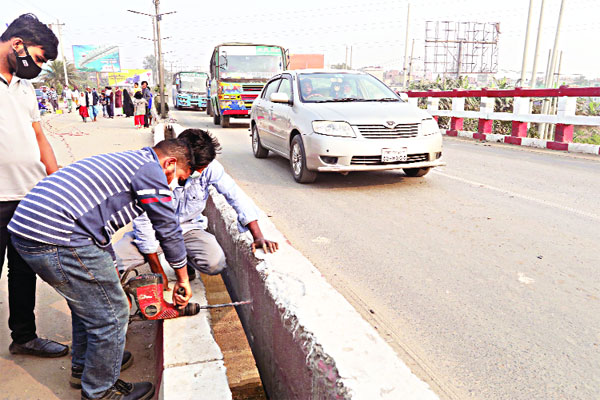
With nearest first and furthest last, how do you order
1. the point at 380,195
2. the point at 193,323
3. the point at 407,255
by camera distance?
the point at 193,323
the point at 407,255
the point at 380,195

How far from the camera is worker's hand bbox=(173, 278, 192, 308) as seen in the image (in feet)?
8.18

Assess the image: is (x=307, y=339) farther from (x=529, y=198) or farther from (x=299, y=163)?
(x=299, y=163)

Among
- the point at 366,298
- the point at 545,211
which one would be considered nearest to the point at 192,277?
the point at 366,298

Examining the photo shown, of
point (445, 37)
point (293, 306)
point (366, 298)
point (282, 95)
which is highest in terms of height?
point (445, 37)

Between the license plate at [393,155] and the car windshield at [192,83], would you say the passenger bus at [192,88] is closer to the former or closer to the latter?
the car windshield at [192,83]

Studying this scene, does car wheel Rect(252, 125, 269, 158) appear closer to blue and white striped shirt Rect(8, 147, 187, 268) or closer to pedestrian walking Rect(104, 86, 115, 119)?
blue and white striped shirt Rect(8, 147, 187, 268)

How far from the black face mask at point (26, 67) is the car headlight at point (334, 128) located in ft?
13.4

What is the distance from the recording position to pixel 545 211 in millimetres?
5273

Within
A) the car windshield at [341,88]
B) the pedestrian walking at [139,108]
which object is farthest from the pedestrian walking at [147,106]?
the car windshield at [341,88]

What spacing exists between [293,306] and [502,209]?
404 centimetres

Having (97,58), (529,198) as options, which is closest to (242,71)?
(529,198)

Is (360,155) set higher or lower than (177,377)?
higher

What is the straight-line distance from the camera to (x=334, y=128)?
636 cm

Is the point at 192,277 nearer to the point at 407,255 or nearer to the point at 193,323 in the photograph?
the point at 193,323
